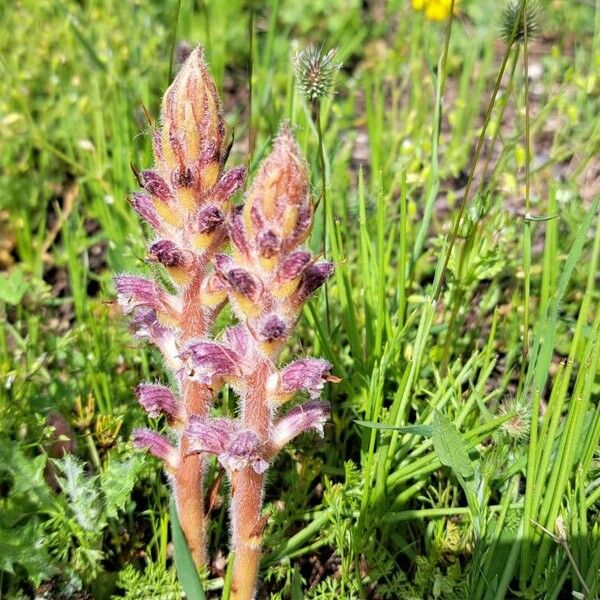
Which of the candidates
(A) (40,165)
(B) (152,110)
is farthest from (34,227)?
(B) (152,110)

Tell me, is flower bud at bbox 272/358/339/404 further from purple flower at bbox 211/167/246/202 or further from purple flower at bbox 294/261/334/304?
purple flower at bbox 211/167/246/202

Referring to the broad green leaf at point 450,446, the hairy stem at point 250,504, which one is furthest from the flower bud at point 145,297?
the broad green leaf at point 450,446

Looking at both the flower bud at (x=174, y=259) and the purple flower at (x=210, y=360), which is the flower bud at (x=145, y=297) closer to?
the flower bud at (x=174, y=259)

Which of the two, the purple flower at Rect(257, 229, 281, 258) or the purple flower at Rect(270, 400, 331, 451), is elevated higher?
the purple flower at Rect(257, 229, 281, 258)

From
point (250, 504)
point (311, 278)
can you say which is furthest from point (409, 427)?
point (311, 278)

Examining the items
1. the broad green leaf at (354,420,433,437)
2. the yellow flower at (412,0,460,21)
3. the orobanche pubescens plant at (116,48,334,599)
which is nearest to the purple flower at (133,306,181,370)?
the orobanche pubescens plant at (116,48,334,599)
